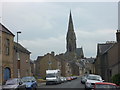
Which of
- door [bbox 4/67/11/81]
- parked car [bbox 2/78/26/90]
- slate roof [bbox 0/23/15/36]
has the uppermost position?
slate roof [bbox 0/23/15/36]

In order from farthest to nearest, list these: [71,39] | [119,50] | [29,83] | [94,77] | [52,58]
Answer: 1. [71,39]
2. [52,58]
3. [119,50]
4. [94,77]
5. [29,83]

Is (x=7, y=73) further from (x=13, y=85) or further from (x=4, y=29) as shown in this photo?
(x=13, y=85)

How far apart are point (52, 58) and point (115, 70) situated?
5425 centimetres

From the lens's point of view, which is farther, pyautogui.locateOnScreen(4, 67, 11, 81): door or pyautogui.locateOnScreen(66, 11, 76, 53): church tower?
pyautogui.locateOnScreen(66, 11, 76, 53): church tower

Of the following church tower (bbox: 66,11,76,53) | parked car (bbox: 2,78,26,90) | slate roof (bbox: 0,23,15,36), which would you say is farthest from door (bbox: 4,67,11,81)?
church tower (bbox: 66,11,76,53)

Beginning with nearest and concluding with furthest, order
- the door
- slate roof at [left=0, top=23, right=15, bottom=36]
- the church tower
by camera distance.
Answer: slate roof at [left=0, top=23, right=15, bottom=36]
the door
the church tower

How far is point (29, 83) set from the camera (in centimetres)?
2575

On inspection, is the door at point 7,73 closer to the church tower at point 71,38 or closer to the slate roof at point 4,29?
the slate roof at point 4,29

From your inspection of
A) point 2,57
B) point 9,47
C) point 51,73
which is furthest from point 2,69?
point 51,73

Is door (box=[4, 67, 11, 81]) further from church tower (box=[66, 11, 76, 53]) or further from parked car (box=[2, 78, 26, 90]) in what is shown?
church tower (box=[66, 11, 76, 53])

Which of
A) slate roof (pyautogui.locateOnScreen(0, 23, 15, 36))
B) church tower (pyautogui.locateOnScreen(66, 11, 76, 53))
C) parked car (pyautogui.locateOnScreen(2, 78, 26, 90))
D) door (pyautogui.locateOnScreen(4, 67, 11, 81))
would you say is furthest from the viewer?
church tower (pyautogui.locateOnScreen(66, 11, 76, 53))

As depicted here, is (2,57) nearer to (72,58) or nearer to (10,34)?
(10,34)

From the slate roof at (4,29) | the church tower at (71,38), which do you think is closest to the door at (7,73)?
the slate roof at (4,29)

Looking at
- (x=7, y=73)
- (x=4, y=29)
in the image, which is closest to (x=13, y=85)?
(x=7, y=73)
